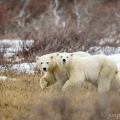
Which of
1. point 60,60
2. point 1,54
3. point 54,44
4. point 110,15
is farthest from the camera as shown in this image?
point 110,15

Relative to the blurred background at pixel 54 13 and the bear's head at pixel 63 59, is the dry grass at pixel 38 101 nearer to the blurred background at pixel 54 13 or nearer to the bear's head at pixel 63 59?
the bear's head at pixel 63 59

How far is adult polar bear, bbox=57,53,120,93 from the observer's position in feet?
28.3

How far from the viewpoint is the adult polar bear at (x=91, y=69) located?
8.63 meters

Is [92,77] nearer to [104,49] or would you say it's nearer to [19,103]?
[19,103]

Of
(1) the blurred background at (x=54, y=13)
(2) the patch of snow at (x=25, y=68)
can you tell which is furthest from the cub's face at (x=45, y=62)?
(1) the blurred background at (x=54, y=13)

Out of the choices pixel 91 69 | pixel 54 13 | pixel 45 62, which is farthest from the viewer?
pixel 54 13

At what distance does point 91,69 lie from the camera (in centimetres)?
876

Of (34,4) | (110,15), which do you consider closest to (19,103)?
(110,15)

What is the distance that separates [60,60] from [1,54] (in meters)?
4.92

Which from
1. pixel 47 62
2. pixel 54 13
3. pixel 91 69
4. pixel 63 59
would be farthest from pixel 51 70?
pixel 54 13

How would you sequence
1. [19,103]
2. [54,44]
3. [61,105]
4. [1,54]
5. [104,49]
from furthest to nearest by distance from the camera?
[104,49], [54,44], [1,54], [19,103], [61,105]

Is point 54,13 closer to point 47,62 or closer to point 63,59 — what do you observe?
point 47,62

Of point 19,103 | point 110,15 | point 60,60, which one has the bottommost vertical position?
point 19,103

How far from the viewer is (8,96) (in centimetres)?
773
